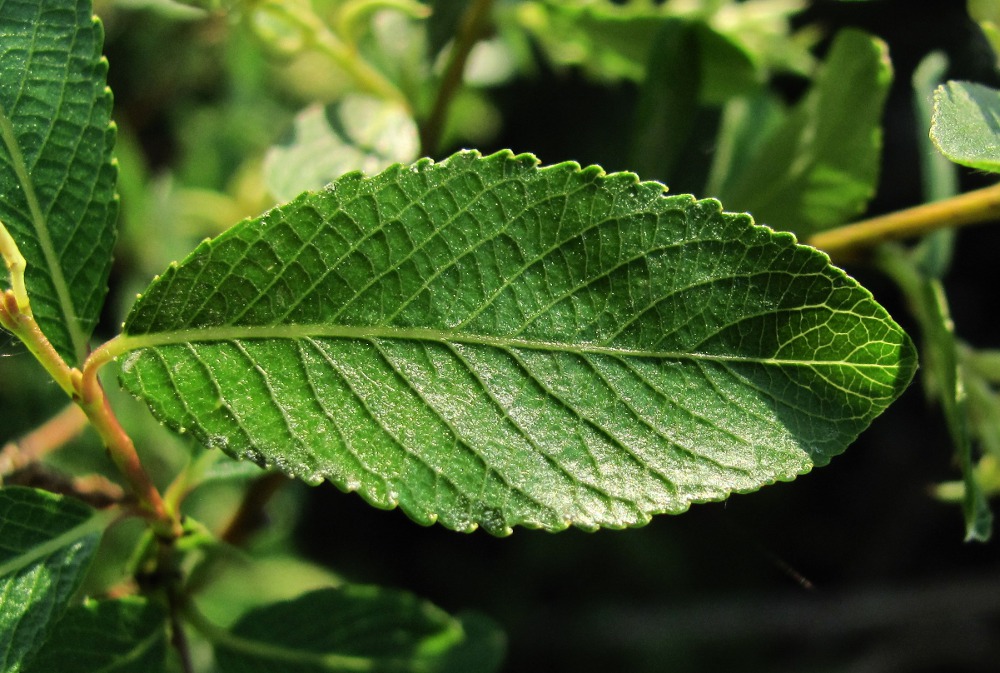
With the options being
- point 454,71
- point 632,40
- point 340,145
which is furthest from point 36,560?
point 632,40

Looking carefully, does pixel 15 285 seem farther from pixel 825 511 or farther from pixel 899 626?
pixel 899 626

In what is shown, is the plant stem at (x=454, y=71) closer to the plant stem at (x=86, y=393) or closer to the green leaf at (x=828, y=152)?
the green leaf at (x=828, y=152)

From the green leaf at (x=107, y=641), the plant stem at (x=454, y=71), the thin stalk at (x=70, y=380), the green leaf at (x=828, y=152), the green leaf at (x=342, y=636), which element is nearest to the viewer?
the thin stalk at (x=70, y=380)

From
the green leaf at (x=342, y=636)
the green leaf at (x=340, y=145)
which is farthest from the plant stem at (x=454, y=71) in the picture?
the green leaf at (x=342, y=636)

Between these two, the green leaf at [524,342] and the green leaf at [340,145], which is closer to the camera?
the green leaf at [524,342]

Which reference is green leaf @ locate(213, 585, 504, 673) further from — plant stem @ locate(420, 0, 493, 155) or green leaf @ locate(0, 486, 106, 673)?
plant stem @ locate(420, 0, 493, 155)

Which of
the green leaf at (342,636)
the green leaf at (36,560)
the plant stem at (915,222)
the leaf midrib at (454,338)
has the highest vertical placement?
the plant stem at (915,222)

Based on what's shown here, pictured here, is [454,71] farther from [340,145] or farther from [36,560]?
[36,560]
